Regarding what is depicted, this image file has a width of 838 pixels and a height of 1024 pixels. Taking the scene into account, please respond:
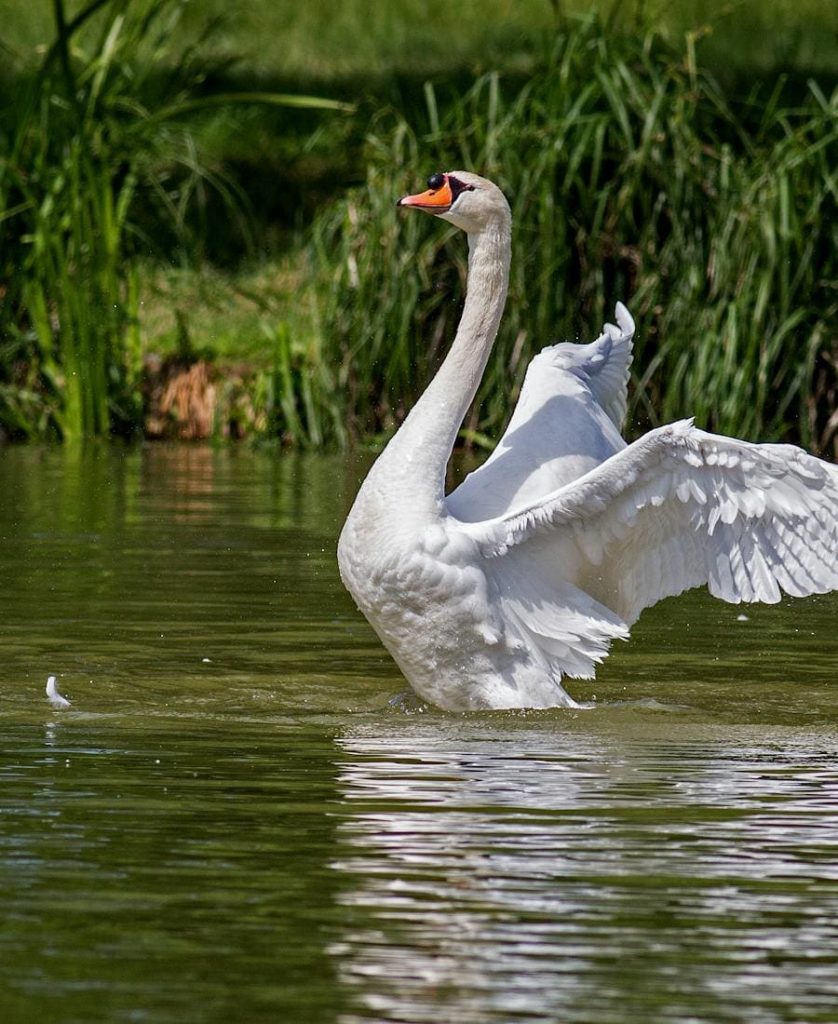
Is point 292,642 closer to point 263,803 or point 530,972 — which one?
point 263,803

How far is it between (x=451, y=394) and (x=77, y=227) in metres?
7.89

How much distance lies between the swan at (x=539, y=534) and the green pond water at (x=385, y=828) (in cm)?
24

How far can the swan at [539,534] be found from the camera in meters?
6.32

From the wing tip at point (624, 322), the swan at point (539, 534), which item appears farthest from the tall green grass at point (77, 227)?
the swan at point (539, 534)

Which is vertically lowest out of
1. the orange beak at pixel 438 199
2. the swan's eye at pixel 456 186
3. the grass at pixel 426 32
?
the orange beak at pixel 438 199

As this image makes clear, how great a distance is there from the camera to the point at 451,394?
22.5ft

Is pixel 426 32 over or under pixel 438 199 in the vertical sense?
over

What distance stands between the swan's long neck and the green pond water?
0.70 meters

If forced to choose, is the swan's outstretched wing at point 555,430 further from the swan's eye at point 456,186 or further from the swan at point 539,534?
the swan's eye at point 456,186

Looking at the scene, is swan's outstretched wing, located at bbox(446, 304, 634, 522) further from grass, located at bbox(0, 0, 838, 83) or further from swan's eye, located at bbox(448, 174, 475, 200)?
grass, located at bbox(0, 0, 838, 83)

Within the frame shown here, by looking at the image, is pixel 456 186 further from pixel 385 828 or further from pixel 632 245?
pixel 632 245

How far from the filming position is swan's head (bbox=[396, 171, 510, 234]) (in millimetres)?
7055

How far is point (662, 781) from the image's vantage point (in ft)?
17.7

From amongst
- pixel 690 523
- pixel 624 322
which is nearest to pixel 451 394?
pixel 690 523
